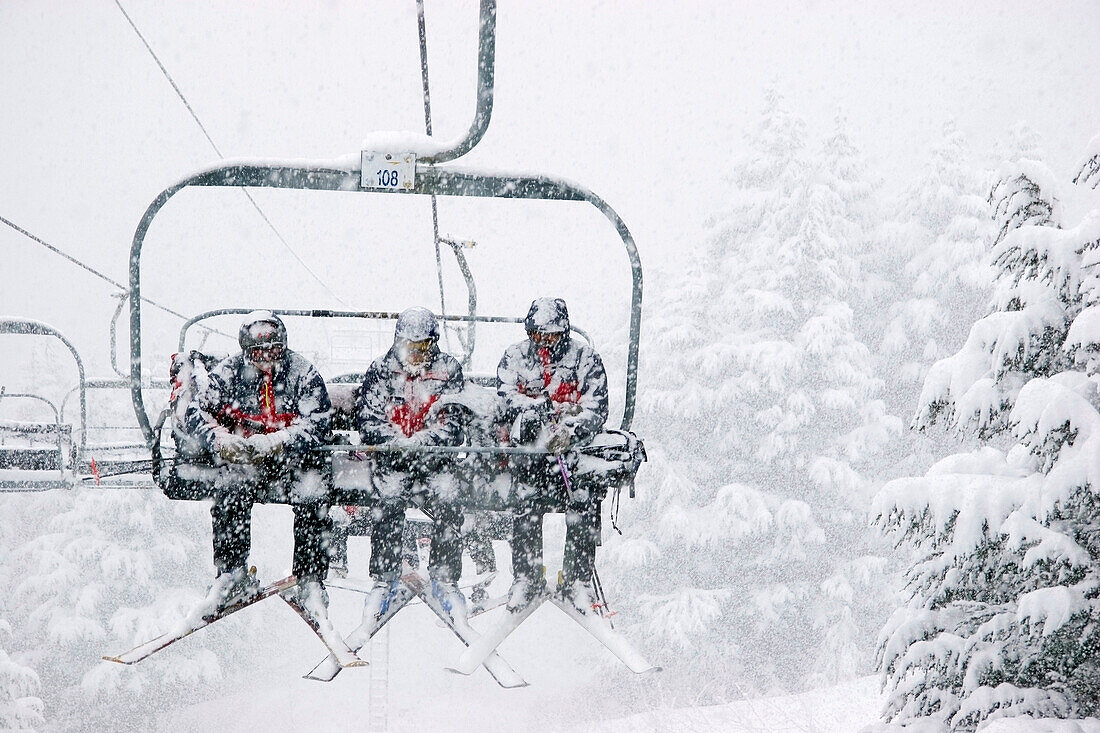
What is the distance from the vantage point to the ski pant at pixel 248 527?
4.30 metres

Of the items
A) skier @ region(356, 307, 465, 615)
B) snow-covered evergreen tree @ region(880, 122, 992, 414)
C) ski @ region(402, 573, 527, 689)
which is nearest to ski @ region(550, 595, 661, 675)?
ski @ region(402, 573, 527, 689)

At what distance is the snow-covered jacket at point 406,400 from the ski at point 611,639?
1067 millimetres

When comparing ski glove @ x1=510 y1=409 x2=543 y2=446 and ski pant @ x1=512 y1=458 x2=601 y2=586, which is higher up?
ski glove @ x1=510 y1=409 x2=543 y2=446

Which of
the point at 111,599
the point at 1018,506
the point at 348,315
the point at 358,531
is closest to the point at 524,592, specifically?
the point at 348,315

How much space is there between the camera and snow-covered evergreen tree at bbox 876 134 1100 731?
5.43 meters

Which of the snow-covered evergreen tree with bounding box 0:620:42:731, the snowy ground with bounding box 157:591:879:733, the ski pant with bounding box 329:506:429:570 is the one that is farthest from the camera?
the snow-covered evergreen tree with bounding box 0:620:42:731

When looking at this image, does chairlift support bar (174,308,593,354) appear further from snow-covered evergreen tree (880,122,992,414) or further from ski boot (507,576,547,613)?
snow-covered evergreen tree (880,122,992,414)

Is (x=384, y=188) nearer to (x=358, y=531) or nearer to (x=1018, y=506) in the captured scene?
(x=358, y=531)

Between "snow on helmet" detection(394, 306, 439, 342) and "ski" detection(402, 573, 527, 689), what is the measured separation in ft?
4.13

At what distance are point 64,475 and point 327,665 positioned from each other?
539 cm

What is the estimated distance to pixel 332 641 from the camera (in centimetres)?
401

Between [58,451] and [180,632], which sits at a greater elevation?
[58,451]

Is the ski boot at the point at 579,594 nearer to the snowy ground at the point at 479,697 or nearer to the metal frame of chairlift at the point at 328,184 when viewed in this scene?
the metal frame of chairlift at the point at 328,184

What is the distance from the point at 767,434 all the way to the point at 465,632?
14891 millimetres
